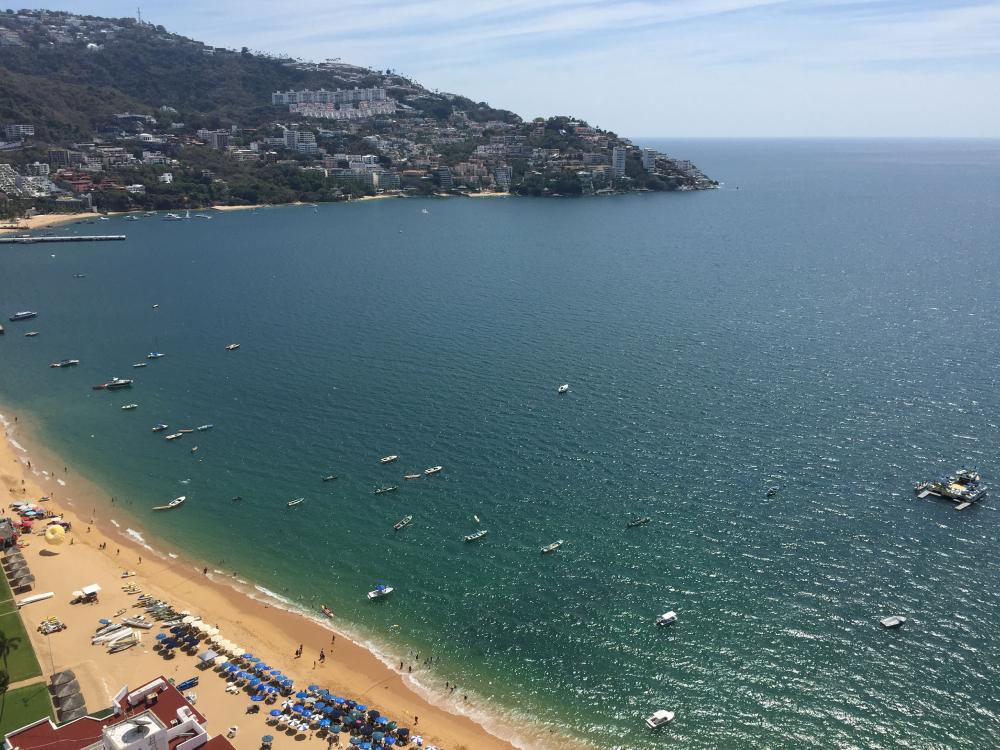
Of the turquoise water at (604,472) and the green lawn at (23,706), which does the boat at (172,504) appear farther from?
the green lawn at (23,706)

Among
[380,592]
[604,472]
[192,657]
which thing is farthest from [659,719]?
[192,657]

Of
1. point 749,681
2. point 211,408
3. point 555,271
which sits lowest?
point 749,681

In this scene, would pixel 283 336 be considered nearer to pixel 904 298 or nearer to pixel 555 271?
pixel 555 271

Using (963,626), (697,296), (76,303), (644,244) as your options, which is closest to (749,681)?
(963,626)

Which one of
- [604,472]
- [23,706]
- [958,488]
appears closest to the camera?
[23,706]

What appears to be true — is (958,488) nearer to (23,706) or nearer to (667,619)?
(667,619)

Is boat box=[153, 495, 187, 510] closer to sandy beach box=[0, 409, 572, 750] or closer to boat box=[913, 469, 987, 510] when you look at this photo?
sandy beach box=[0, 409, 572, 750]
